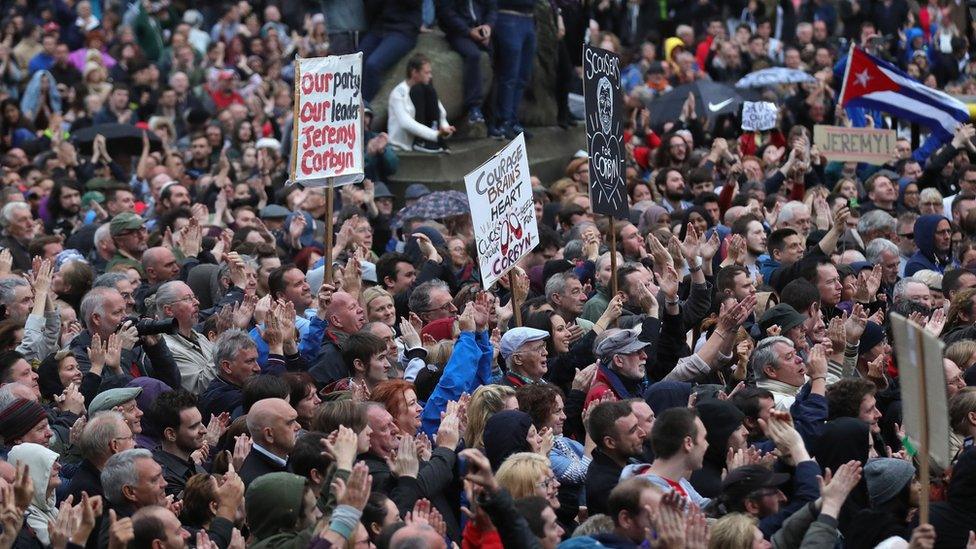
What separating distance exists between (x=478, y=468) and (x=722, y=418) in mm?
1877

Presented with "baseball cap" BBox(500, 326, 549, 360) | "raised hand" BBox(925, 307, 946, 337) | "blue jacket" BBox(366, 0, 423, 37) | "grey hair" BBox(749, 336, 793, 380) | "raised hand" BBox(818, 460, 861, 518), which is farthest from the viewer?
"blue jacket" BBox(366, 0, 423, 37)

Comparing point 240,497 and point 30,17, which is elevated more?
point 240,497

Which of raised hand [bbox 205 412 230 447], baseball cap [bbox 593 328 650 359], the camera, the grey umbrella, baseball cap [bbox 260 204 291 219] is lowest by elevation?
the grey umbrella

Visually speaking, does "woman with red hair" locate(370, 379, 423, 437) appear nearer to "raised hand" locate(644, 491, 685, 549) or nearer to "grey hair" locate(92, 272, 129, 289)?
"raised hand" locate(644, 491, 685, 549)

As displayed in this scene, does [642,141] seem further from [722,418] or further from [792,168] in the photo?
[722,418]

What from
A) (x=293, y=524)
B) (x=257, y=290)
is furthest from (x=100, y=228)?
(x=293, y=524)

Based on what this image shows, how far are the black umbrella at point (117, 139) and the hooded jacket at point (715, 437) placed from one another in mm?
11584

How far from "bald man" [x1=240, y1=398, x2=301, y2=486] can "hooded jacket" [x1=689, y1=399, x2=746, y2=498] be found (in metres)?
1.88

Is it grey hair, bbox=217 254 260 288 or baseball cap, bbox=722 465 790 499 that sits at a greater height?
baseball cap, bbox=722 465 790 499

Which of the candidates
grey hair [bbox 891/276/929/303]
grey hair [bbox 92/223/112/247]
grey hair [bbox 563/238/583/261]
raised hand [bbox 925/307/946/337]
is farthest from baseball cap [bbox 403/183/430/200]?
raised hand [bbox 925/307/946/337]

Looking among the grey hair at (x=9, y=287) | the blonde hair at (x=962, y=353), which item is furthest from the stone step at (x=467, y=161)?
the blonde hair at (x=962, y=353)

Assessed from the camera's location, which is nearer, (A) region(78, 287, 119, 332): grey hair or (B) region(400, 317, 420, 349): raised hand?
(A) region(78, 287, 119, 332): grey hair

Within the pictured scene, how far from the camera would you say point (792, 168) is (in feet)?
52.7

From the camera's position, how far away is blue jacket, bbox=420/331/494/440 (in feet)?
30.9
